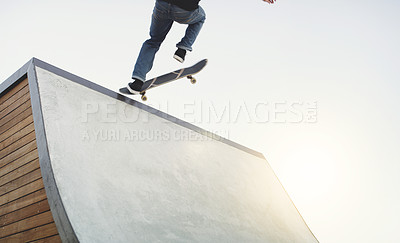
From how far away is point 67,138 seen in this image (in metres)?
3.45

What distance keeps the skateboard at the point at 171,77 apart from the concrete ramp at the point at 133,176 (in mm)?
279

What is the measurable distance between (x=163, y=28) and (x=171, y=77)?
718 millimetres

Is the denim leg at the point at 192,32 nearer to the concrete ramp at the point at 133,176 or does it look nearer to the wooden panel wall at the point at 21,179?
the concrete ramp at the point at 133,176

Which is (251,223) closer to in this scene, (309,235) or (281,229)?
(281,229)

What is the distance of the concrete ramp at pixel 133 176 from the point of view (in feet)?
9.86

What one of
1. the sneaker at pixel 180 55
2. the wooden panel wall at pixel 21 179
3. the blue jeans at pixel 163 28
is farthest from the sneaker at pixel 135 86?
the wooden panel wall at pixel 21 179

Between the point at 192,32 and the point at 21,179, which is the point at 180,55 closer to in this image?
the point at 192,32

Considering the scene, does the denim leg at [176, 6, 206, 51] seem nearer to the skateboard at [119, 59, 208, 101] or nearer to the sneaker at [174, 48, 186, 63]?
the sneaker at [174, 48, 186, 63]

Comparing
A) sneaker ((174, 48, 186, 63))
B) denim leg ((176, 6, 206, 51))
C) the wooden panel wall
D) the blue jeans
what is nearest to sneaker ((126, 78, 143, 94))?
the blue jeans

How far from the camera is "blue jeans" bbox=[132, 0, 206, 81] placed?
14.0 feet

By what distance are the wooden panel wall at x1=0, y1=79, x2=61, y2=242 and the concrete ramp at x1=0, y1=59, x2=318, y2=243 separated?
206 millimetres

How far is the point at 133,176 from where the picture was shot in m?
3.72

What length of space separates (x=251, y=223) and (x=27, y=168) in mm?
2933

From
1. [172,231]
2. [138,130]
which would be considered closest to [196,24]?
[138,130]
